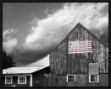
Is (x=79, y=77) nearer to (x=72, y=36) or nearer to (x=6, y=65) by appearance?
(x=72, y=36)

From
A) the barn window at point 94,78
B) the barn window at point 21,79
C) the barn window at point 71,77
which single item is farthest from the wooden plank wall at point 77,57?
the barn window at point 21,79

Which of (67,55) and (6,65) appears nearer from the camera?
(67,55)

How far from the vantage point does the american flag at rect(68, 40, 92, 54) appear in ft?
120

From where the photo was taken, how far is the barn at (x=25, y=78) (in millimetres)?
36594

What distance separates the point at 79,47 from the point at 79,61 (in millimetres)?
1751

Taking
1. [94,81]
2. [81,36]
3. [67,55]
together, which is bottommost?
[94,81]

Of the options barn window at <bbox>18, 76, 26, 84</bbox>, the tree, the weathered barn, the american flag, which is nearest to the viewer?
the weathered barn

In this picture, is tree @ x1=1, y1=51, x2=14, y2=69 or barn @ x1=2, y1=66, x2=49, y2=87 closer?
barn @ x1=2, y1=66, x2=49, y2=87

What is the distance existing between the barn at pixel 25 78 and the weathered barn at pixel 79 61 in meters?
1.21

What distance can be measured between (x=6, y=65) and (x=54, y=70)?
1840cm

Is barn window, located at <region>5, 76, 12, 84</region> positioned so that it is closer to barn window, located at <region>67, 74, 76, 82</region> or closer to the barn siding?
the barn siding

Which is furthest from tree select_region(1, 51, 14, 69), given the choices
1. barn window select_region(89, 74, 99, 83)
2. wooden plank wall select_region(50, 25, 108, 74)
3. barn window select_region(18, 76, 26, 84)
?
barn window select_region(89, 74, 99, 83)

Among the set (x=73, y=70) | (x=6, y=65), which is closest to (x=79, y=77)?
(x=73, y=70)

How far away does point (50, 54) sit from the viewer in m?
37.8
